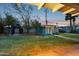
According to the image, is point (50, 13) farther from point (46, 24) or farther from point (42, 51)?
point (42, 51)

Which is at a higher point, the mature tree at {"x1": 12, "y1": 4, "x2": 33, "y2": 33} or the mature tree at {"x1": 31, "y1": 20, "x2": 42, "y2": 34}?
the mature tree at {"x1": 12, "y1": 4, "x2": 33, "y2": 33}

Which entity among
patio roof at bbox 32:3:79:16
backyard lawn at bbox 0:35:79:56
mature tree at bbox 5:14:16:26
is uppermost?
patio roof at bbox 32:3:79:16

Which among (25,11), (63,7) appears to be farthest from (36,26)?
(63,7)

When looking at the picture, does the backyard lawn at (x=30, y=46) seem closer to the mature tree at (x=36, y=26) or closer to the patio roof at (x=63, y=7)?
the mature tree at (x=36, y=26)

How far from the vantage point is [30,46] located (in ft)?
12.5

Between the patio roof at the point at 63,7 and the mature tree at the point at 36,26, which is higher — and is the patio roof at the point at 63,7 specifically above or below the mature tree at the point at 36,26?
above

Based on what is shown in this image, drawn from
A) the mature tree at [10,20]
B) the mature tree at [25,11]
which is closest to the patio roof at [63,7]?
the mature tree at [25,11]

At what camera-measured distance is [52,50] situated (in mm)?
3824

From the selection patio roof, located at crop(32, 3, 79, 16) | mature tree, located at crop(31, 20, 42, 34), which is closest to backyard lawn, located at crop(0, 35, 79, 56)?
mature tree, located at crop(31, 20, 42, 34)

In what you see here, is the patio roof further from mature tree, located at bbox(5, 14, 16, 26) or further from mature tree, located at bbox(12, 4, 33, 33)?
mature tree, located at bbox(5, 14, 16, 26)

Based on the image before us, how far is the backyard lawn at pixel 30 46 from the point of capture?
381 centimetres

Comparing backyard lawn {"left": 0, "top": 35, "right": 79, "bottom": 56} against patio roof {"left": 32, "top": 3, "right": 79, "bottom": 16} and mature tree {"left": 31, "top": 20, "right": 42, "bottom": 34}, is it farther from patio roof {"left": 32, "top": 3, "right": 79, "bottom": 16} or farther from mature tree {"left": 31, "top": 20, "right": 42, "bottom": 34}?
patio roof {"left": 32, "top": 3, "right": 79, "bottom": 16}

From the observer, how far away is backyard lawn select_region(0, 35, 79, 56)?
3814 millimetres

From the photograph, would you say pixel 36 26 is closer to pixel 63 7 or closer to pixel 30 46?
pixel 30 46
